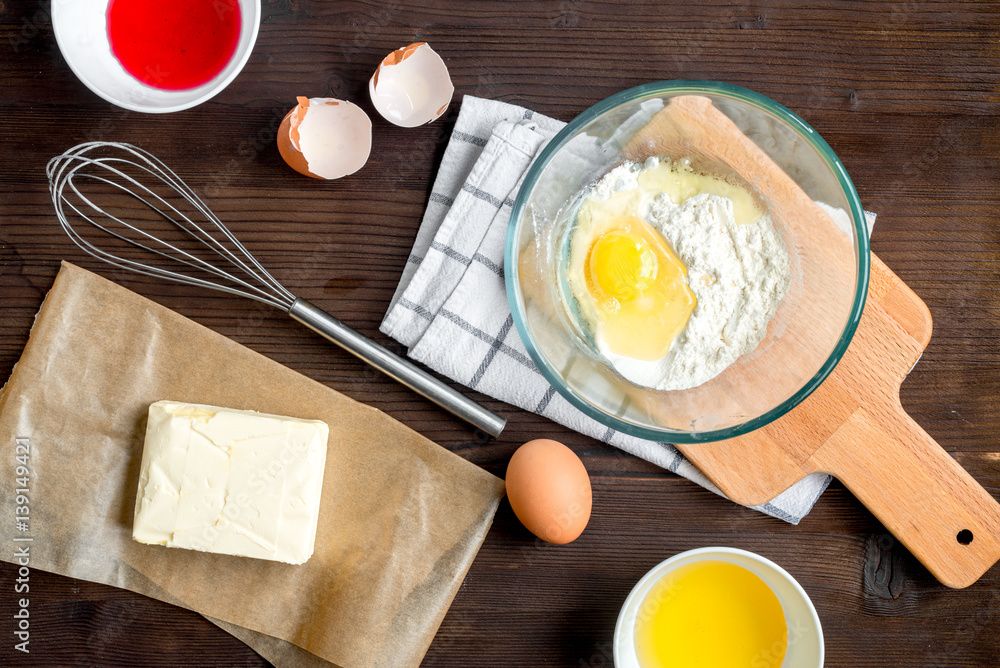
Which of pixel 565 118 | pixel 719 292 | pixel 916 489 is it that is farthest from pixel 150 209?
pixel 916 489

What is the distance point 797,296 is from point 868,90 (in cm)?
44

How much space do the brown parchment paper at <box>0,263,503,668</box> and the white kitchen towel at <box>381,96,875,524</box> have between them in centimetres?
15

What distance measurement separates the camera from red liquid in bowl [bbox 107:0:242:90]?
97 centimetres

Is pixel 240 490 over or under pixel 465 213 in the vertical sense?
under

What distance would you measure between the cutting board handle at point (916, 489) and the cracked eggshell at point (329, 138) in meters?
0.92

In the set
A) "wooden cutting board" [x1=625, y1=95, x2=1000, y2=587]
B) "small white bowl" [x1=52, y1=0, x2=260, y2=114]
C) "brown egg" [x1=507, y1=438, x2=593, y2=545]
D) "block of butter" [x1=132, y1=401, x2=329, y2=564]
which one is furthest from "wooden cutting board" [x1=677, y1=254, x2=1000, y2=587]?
"small white bowl" [x1=52, y1=0, x2=260, y2=114]

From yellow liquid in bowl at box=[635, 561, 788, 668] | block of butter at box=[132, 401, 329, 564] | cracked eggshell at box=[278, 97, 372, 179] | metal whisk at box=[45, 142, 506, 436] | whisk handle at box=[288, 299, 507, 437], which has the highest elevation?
cracked eggshell at box=[278, 97, 372, 179]

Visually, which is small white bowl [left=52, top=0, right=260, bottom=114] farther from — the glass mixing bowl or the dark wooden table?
the glass mixing bowl

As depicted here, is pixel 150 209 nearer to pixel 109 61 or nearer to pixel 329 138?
pixel 109 61

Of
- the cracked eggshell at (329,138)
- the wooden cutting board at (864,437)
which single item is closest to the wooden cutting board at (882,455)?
the wooden cutting board at (864,437)

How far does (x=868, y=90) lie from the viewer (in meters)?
1.09

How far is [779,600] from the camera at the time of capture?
0.98 m

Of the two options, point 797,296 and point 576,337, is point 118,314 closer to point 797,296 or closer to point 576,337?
point 576,337

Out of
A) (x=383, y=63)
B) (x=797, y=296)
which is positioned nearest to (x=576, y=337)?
(x=797, y=296)
